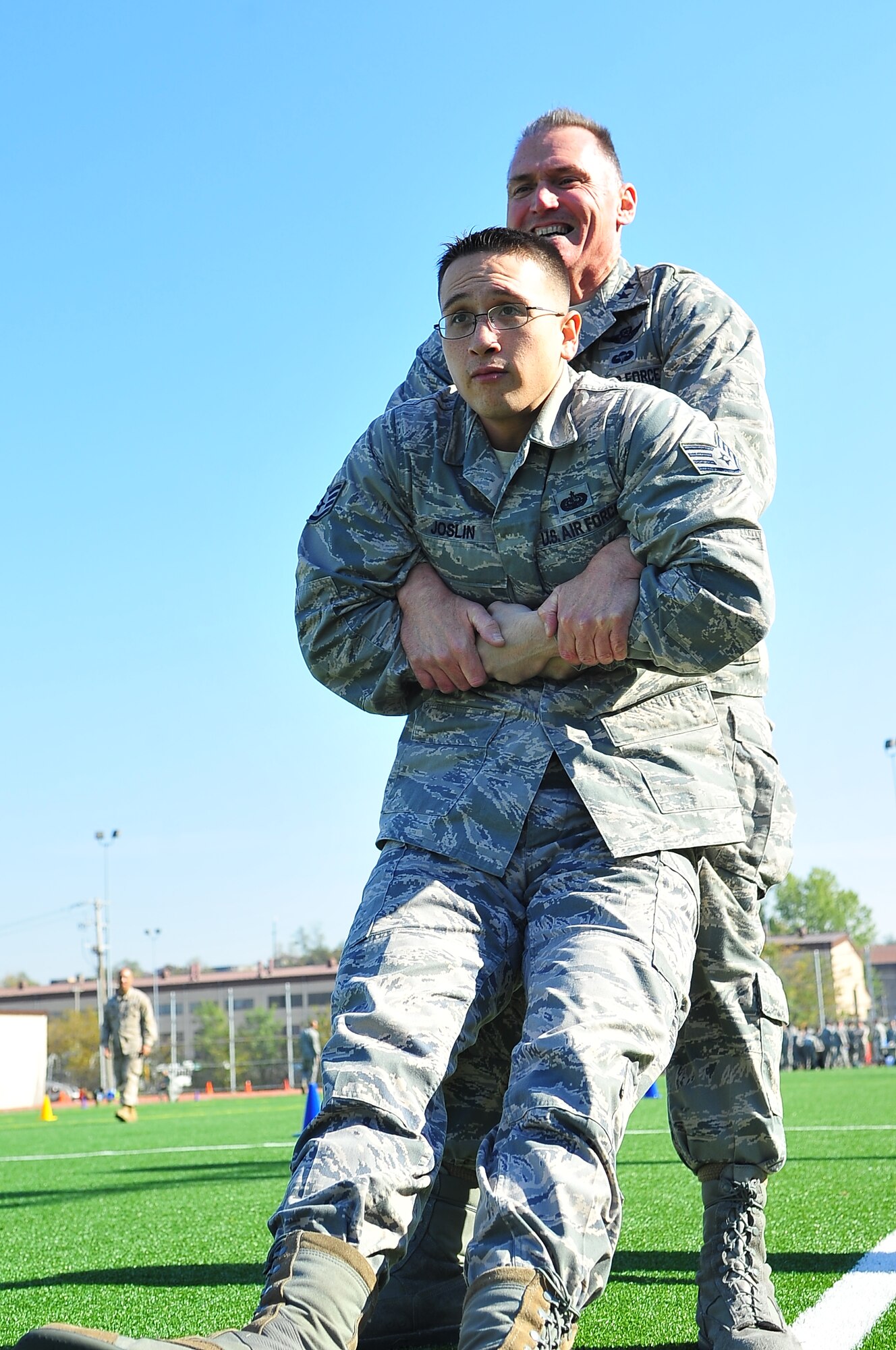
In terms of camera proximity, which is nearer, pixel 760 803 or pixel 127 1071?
pixel 760 803

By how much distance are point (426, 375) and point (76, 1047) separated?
9687 centimetres

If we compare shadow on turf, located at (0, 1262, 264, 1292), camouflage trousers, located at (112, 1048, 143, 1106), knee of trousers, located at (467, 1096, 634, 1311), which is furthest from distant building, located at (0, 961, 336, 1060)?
knee of trousers, located at (467, 1096, 634, 1311)

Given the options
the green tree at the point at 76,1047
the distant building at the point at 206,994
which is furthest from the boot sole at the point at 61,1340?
the distant building at the point at 206,994

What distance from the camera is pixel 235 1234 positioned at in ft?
17.8

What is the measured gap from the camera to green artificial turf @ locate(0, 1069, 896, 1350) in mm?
3451

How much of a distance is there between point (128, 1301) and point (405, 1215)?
191 centimetres

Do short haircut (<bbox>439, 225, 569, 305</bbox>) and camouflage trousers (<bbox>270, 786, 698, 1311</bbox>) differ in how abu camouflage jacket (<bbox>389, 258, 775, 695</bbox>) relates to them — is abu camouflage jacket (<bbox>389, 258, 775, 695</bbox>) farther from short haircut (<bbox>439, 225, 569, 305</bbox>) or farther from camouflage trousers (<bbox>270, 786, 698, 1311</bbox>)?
camouflage trousers (<bbox>270, 786, 698, 1311</bbox>)

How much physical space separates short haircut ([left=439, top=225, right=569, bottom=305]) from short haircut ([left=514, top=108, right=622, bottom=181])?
107cm

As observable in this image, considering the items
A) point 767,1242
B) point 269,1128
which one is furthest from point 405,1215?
point 269,1128

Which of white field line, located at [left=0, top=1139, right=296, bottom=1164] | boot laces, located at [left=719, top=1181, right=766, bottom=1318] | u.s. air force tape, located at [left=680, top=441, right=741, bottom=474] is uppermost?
u.s. air force tape, located at [left=680, top=441, right=741, bottom=474]

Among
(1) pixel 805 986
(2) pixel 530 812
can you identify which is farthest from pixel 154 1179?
(1) pixel 805 986

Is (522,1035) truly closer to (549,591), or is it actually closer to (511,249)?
(549,591)

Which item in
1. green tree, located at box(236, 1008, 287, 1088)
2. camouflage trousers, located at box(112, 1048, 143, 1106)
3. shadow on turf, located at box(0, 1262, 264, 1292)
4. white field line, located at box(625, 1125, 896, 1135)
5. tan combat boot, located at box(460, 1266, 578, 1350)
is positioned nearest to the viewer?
tan combat boot, located at box(460, 1266, 578, 1350)

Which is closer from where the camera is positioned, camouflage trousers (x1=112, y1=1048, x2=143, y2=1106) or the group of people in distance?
the group of people in distance
